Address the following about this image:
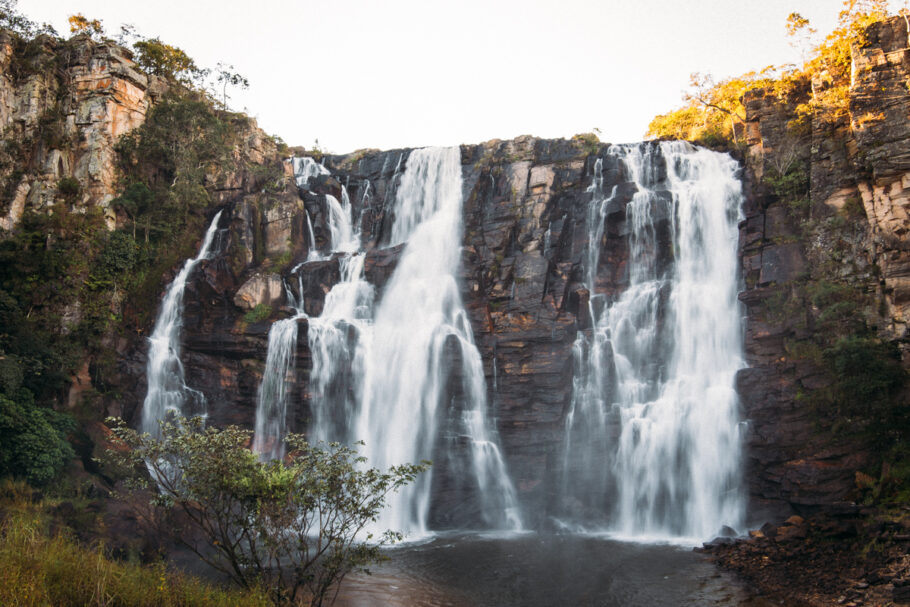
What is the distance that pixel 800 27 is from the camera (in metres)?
25.4

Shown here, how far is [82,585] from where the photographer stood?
845cm

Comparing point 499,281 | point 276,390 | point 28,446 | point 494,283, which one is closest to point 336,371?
point 276,390

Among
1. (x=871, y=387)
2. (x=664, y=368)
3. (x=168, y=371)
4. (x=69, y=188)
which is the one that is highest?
(x=69, y=188)

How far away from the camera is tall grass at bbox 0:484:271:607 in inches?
304

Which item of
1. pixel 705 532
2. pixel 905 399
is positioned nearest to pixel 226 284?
pixel 705 532

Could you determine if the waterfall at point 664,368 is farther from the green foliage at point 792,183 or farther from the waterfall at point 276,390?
the waterfall at point 276,390

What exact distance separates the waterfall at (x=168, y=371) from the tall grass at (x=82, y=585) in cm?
1582

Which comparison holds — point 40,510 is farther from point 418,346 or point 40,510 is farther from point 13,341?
point 418,346

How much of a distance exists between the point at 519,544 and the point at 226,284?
1800 centimetres

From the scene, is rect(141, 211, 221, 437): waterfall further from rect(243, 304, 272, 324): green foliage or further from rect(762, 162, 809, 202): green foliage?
rect(762, 162, 809, 202): green foliage

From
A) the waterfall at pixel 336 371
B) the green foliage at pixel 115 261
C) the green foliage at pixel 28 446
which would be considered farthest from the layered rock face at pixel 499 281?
the green foliage at pixel 28 446

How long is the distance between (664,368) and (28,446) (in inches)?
862

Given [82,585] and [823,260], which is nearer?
[82,585]

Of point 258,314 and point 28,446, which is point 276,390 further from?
point 28,446
